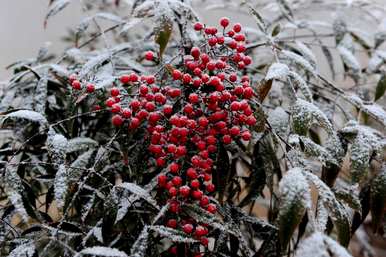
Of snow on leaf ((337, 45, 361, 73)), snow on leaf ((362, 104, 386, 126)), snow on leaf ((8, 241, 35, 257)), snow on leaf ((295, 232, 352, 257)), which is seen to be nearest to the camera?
snow on leaf ((295, 232, 352, 257))

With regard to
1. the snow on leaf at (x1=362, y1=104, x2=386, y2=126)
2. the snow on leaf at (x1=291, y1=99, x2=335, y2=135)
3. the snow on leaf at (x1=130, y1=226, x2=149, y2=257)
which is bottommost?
the snow on leaf at (x1=130, y1=226, x2=149, y2=257)

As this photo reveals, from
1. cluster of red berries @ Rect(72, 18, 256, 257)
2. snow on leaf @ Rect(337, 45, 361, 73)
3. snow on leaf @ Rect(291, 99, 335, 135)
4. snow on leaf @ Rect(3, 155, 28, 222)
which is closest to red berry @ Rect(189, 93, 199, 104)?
cluster of red berries @ Rect(72, 18, 256, 257)

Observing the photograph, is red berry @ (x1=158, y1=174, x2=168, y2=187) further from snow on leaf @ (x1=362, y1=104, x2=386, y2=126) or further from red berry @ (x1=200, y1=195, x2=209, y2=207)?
snow on leaf @ (x1=362, y1=104, x2=386, y2=126)

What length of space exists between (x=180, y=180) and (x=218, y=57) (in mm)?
166

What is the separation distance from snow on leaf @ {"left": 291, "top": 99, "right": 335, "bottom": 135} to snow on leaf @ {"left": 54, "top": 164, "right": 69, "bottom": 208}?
0.25m

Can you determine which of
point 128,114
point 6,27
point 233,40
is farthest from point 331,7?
point 6,27

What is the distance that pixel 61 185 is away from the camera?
1.75 ft

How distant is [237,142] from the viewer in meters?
0.67

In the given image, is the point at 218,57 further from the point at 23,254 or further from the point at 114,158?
the point at 23,254

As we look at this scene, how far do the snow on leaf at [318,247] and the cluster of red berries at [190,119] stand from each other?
15cm

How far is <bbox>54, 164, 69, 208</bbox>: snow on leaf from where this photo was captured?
526mm

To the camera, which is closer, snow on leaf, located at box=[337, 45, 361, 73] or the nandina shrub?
the nandina shrub

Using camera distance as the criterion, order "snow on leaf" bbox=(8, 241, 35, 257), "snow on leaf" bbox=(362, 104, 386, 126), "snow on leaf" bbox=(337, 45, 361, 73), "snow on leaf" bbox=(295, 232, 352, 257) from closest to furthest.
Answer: "snow on leaf" bbox=(295, 232, 352, 257), "snow on leaf" bbox=(8, 241, 35, 257), "snow on leaf" bbox=(362, 104, 386, 126), "snow on leaf" bbox=(337, 45, 361, 73)

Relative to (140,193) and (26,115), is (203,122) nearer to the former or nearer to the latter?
(140,193)
